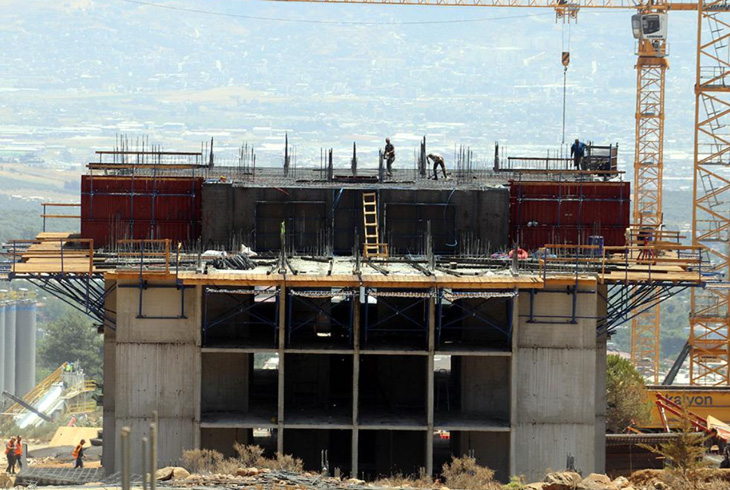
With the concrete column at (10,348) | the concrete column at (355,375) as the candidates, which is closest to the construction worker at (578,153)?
the concrete column at (355,375)

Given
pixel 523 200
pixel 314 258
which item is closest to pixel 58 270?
pixel 314 258

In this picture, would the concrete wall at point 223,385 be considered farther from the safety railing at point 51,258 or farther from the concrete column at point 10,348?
the concrete column at point 10,348

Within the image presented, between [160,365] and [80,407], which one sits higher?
[160,365]

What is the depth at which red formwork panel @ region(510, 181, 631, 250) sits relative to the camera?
6525 centimetres

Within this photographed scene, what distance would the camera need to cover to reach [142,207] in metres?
64.1

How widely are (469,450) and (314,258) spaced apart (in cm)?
971

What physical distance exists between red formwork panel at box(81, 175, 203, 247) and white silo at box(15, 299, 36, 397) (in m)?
104

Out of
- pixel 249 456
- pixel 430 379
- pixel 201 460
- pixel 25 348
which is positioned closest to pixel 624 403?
pixel 430 379

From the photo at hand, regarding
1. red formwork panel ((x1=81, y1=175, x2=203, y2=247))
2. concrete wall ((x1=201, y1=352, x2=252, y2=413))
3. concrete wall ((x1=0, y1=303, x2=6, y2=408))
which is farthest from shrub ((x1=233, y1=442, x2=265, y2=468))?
concrete wall ((x1=0, y1=303, x2=6, y2=408))

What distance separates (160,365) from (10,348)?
117338mm

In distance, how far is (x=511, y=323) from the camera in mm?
53656

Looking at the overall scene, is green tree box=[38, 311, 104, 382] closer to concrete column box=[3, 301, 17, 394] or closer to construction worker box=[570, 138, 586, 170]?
concrete column box=[3, 301, 17, 394]

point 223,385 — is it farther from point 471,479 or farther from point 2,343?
point 2,343

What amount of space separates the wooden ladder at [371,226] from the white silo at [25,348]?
10775 centimetres
